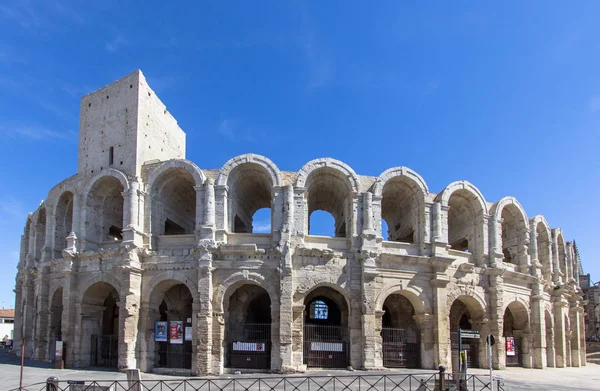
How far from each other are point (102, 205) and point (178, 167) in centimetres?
451

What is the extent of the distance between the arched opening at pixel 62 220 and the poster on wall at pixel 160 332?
7.24m

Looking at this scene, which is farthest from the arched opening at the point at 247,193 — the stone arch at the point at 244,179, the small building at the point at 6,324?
the small building at the point at 6,324

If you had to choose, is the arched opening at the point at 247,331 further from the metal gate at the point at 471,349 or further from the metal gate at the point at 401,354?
the metal gate at the point at 471,349

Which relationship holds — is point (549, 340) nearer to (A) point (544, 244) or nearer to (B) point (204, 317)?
(A) point (544, 244)

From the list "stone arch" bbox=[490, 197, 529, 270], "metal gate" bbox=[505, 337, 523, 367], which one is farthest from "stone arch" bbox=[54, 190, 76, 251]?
"metal gate" bbox=[505, 337, 523, 367]

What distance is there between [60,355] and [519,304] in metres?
20.6

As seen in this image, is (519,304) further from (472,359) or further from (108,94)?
(108,94)

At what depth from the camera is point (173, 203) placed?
25.0 meters

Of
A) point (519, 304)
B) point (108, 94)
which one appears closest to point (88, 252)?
point (108, 94)

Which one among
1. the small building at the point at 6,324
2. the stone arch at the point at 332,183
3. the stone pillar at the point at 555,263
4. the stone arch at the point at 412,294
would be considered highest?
the stone arch at the point at 332,183

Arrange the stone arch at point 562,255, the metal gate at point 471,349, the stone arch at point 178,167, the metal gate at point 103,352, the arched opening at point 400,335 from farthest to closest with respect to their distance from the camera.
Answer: the stone arch at point 562,255 → the metal gate at point 471,349 → the metal gate at point 103,352 → the arched opening at point 400,335 → the stone arch at point 178,167

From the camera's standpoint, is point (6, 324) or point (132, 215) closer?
point (132, 215)

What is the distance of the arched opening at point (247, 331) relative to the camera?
2127 centimetres

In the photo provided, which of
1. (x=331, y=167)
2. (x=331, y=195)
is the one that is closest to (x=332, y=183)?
(x=331, y=167)
